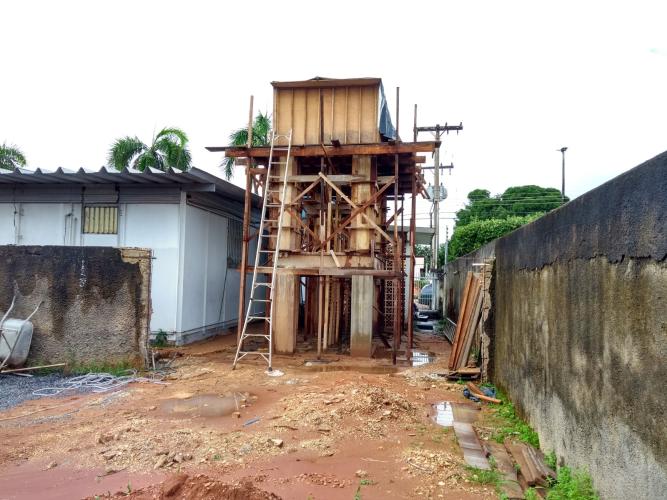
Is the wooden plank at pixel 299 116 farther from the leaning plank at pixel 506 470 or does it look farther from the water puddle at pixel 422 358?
the leaning plank at pixel 506 470

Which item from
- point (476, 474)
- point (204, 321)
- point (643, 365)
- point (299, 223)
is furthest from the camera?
point (204, 321)

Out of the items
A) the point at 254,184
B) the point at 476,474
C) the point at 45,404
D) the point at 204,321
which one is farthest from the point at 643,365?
the point at 204,321

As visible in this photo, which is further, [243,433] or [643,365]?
[243,433]

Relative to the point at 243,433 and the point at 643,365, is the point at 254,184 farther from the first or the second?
the point at 643,365

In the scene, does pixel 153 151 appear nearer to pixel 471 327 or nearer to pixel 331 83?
pixel 331 83

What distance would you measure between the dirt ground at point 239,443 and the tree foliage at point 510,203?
3908cm

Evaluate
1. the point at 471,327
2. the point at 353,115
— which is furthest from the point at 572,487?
the point at 353,115

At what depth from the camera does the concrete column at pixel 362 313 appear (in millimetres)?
10578

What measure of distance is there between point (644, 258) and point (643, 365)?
662 millimetres

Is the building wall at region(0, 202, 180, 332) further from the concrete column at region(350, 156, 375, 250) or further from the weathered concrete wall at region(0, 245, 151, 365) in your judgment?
the concrete column at region(350, 156, 375, 250)

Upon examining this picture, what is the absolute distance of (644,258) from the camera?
2.92 metres

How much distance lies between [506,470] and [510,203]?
148 feet

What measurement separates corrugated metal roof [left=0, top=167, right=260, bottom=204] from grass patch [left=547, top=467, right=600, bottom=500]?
28.9 feet

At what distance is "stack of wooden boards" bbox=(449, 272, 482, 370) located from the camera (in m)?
8.70
